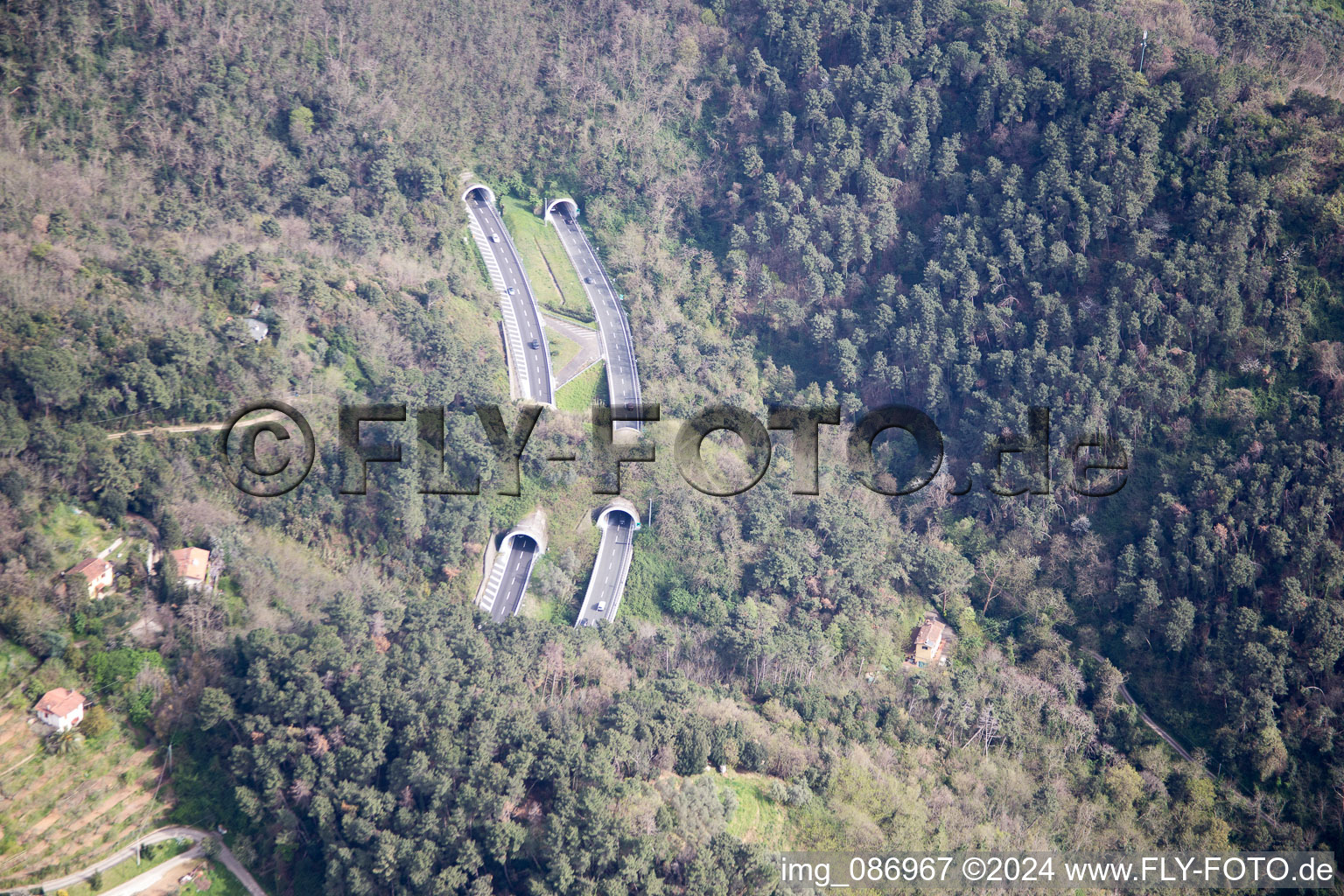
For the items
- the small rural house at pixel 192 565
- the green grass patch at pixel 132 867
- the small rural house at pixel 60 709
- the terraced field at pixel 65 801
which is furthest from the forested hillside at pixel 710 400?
the green grass patch at pixel 132 867

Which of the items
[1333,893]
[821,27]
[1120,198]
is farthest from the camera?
[821,27]

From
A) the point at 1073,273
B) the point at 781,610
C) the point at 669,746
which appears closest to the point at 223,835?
the point at 669,746

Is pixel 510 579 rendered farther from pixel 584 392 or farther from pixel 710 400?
pixel 710 400

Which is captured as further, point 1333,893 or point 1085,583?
point 1085,583

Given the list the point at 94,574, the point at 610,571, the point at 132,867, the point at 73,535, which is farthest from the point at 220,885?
the point at 610,571

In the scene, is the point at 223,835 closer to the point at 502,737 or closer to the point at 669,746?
the point at 502,737

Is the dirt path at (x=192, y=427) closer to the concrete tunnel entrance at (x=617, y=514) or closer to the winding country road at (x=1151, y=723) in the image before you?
the concrete tunnel entrance at (x=617, y=514)

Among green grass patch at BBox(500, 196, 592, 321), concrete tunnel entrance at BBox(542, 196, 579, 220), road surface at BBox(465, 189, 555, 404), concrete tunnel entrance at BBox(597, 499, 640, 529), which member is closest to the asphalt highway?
concrete tunnel entrance at BBox(597, 499, 640, 529)
